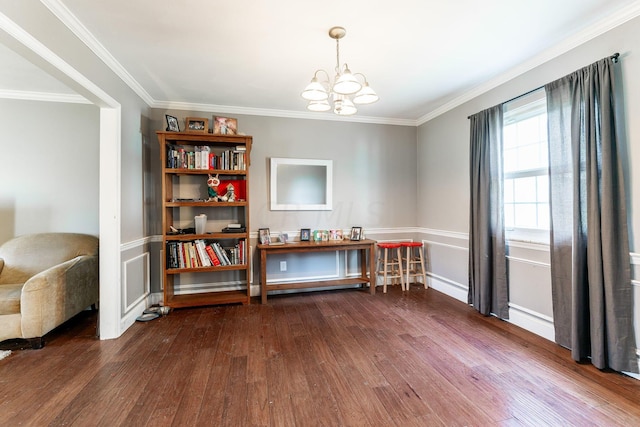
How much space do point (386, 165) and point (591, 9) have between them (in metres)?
2.52

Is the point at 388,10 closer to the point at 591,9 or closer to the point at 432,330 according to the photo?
the point at 591,9

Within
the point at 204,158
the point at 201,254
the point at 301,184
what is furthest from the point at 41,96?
the point at 301,184

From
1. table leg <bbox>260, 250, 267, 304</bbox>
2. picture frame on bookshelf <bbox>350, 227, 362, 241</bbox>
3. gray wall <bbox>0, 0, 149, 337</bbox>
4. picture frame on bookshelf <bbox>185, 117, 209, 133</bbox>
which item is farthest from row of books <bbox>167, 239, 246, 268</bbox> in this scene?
picture frame on bookshelf <bbox>350, 227, 362, 241</bbox>

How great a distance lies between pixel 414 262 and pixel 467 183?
4.41 ft

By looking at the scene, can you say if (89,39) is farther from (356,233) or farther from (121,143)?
(356,233)

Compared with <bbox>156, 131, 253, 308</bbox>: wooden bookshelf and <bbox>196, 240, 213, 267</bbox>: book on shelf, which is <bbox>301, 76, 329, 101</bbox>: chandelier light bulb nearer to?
<bbox>156, 131, 253, 308</bbox>: wooden bookshelf

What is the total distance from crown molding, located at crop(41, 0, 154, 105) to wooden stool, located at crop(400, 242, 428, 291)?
364 cm

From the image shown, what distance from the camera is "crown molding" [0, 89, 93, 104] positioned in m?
2.95

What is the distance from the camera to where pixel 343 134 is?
3.97m

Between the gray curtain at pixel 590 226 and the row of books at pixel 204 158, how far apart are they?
10.1 ft

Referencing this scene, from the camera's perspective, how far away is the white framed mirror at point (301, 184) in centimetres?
372

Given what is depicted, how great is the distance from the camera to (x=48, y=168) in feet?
10.0

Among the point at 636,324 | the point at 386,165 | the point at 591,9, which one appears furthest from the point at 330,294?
the point at 591,9

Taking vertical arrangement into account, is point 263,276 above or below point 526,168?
below
